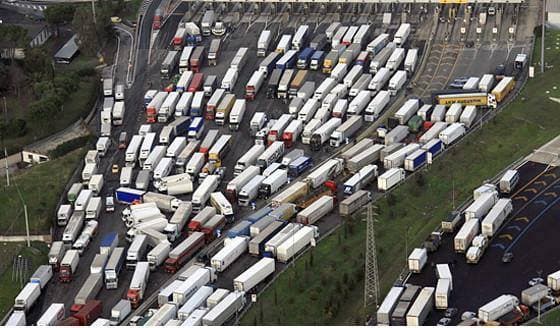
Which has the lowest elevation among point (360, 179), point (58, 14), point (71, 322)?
point (71, 322)

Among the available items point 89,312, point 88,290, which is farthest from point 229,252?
point 89,312

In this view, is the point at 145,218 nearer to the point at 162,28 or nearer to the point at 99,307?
the point at 99,307

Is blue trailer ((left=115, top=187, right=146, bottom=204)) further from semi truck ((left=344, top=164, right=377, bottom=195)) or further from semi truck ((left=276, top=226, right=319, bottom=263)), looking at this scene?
semi truck ((left=344, top=164, right=377, bottom=195))

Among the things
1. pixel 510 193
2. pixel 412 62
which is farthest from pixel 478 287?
pixel 412 62

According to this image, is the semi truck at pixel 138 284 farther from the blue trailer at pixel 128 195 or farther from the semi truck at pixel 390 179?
the semi truck at pixel 390 179

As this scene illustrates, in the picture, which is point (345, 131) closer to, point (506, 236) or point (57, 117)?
point (506, 236)

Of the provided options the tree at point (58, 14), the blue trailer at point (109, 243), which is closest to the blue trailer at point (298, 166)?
the blue trailer at point (109, 243)
